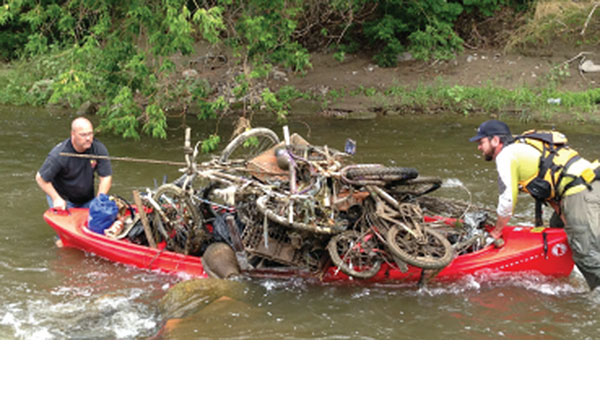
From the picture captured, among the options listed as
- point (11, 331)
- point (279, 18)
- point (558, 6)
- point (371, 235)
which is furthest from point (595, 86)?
point (11, 331)

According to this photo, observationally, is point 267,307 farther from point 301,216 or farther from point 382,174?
point 382,174

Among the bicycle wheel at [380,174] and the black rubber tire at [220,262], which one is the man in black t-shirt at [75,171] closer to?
the black rubber tire at [220,262]

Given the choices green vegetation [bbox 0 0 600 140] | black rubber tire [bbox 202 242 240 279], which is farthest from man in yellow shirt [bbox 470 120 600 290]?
green vegetation [bbox 0 0 600 140]

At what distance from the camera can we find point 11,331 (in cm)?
625

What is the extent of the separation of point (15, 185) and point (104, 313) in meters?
5.64

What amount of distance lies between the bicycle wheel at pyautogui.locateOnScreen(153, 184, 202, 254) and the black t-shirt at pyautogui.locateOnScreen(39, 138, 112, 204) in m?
1.15

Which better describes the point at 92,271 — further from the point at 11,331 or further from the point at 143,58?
the point at 143,58

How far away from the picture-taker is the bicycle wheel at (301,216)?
251 inches

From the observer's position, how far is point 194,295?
6539mm

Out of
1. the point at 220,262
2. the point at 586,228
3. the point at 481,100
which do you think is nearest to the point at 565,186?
the point at 586,228

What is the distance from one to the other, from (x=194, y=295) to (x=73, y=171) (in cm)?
263

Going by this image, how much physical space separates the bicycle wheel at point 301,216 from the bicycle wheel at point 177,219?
983mm

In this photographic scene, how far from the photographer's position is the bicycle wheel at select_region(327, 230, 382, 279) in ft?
21.0

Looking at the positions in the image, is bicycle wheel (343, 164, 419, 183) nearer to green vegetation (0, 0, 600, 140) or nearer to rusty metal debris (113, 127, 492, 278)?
rusty metal debris (113, 127, 492, 278)
